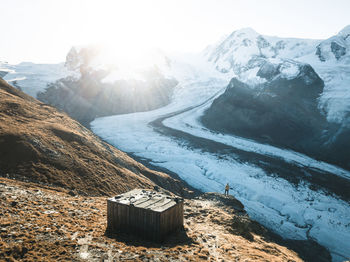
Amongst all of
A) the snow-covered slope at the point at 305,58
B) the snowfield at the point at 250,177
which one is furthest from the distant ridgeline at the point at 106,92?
the snow-covered slope at the point at 305,58

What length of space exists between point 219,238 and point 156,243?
3.64 meters

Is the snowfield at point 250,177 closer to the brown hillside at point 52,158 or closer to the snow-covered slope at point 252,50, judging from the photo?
the brown hillside at point 52,158

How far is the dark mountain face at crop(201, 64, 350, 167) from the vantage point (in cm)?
5947

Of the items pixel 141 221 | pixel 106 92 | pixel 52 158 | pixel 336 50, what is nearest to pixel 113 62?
pixel 106 92

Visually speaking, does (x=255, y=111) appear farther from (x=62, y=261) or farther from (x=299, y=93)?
(x=62, y=261)

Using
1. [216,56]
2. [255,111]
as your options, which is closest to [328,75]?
[255,111]

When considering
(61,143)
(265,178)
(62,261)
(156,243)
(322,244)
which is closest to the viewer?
(62,261)

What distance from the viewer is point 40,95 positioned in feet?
325

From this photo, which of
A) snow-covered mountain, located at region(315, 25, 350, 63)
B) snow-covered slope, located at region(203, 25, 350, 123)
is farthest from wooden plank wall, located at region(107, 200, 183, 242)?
snow-covered mountain, located at region(315, 25, 350, 63)

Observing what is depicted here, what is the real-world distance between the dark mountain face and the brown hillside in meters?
48.1

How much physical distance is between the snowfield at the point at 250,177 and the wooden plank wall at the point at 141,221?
2082cm

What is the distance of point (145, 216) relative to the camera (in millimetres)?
11172

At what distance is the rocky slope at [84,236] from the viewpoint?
916 cm

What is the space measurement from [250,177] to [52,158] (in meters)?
30.2
